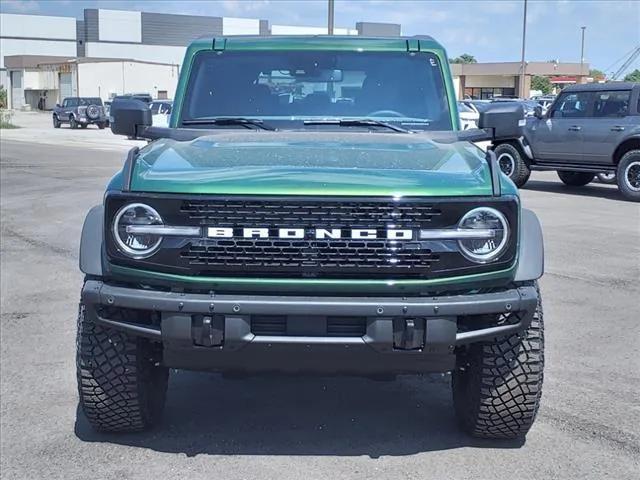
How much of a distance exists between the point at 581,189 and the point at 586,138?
1673 millimetres

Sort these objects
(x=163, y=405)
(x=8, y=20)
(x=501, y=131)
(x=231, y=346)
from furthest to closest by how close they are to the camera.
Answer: (x=8, y=20), (x=501, y=131), (x=163, y=405), (x=231, y=346)

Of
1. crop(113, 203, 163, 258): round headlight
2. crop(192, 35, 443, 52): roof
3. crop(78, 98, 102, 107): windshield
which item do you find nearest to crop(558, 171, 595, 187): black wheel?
crop(192, 35, 443, 52): roof

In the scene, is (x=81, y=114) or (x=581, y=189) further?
(x=81, y=114)

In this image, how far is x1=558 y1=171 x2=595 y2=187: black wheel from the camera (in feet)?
55.7

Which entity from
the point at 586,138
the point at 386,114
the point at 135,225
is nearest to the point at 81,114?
the point at 586,138

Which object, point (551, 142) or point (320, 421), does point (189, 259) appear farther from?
point (551, 142)

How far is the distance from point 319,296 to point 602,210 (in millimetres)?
10865

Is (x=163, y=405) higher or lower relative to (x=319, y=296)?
lower

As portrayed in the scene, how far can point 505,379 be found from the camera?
3928 mm

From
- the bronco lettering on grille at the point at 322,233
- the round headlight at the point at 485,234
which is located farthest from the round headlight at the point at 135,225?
the round headlight at the point at 485,234

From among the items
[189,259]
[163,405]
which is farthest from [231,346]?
[163,405]

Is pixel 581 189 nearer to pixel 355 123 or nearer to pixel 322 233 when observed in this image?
pixel 355 123

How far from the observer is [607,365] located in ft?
18.1

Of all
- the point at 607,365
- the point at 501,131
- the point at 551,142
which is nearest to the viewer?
the point at 501,131
